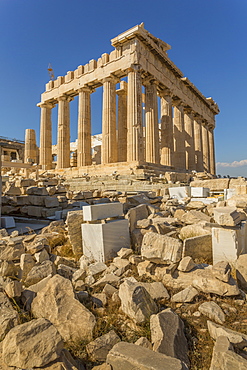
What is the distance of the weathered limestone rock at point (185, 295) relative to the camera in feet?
7.78

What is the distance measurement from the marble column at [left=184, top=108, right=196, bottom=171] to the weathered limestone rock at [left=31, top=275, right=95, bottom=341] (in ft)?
79.9

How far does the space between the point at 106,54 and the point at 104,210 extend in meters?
18.3

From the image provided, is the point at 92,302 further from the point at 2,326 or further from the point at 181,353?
the point at 181,353

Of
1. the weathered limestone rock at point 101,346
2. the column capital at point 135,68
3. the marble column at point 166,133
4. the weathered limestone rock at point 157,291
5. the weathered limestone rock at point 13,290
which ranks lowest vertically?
the weathered limestone rock at point 101,346

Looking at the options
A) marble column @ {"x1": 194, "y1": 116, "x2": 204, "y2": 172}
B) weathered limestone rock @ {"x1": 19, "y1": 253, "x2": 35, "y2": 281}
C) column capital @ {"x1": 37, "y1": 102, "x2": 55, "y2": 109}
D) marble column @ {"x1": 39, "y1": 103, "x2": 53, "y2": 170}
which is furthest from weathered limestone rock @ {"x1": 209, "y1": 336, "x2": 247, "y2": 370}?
marble column @ {"x1": 194, "y1": 116, "x2": 204, "y2": 172}

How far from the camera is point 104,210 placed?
3988mm

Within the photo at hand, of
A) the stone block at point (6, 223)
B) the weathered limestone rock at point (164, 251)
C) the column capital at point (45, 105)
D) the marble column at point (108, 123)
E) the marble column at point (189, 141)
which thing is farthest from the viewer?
the marble column at point (189, 141)

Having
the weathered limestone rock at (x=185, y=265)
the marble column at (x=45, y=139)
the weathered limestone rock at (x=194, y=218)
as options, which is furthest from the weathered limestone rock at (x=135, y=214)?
the marble column at (x=45, y=139)

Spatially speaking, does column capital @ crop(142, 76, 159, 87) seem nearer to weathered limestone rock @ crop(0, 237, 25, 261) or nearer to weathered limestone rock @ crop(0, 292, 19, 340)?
weathered limestone rock @ crop(0, 237, 25, 261)

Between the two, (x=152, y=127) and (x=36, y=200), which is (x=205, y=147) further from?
(x=36, y=200)

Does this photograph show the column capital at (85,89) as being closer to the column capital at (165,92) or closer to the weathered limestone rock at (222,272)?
the column capital at (165,92)

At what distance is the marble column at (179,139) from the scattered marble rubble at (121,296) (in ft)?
64.5

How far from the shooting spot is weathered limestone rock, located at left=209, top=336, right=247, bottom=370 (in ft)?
4.89

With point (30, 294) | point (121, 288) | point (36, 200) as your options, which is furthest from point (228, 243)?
point (36, 200)
